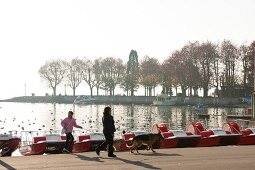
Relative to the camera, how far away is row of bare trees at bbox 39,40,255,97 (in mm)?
133500

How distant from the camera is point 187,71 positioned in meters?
140

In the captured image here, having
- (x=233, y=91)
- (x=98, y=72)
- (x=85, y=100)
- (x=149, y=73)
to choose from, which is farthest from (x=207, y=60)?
(x=85, y=100)

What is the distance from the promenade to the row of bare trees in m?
107

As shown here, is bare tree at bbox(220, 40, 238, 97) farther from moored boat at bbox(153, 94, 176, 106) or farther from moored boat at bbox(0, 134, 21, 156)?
moored boat at bbox(0, 134, 21, 156)

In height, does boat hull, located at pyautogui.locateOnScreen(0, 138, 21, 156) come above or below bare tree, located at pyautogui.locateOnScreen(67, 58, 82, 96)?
below

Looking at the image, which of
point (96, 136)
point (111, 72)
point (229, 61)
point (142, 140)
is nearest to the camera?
point (142, 140)

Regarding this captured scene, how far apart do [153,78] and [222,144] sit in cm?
13810

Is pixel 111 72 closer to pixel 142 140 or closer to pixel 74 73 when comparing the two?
pixel 74 73

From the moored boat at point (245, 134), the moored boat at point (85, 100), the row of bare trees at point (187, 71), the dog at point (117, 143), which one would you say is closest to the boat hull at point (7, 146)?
the dog at point (117, 143)

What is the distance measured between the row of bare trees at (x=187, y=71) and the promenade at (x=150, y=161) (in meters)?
107

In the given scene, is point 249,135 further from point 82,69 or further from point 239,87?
point 82,69

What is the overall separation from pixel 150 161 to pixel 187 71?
399ft

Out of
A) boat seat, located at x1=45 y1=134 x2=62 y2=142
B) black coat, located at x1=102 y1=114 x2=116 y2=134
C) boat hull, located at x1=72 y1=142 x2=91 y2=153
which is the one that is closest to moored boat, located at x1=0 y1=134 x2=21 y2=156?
boat seat, located at x1=45 y1=134 x2=62 y2=142

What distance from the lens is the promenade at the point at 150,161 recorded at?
18.5 meters
